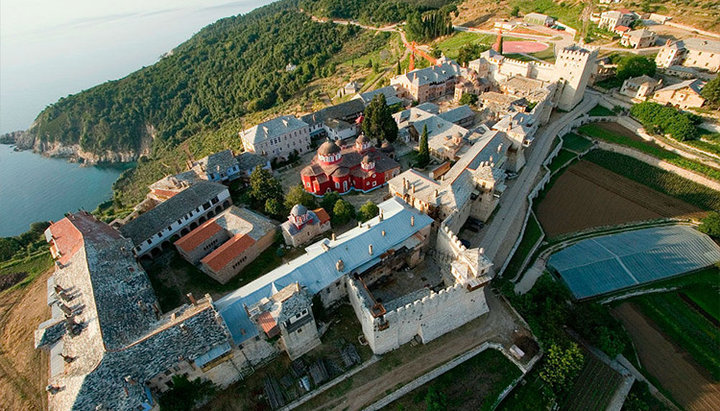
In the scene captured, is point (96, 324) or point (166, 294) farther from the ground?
point (96, 324)

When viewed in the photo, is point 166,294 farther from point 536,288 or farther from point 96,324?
point 536,288

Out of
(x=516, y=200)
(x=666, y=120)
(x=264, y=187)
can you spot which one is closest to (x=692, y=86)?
(x=666, y=120)

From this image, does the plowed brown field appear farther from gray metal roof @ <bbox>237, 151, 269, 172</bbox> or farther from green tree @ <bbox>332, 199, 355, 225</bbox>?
gray metal roof @ <bbox>237, 151, 269, 172</bbox>

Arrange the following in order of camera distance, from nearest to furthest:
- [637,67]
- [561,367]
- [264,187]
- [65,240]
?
[561,367], [65,240], [264,187], [637,67]

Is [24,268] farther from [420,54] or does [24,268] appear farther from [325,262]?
[420,54]

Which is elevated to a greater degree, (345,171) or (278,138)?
(278,138)

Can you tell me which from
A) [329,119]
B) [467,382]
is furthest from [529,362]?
[329,119]
